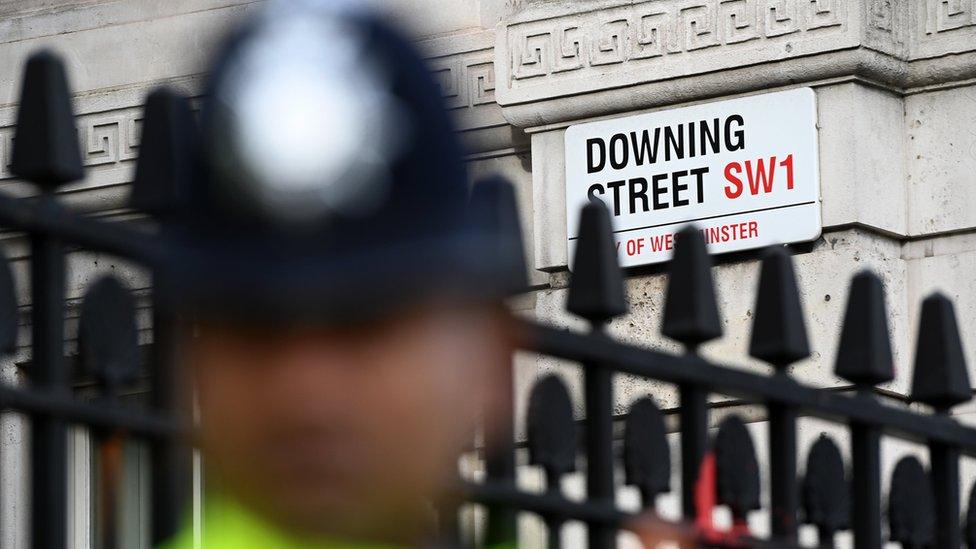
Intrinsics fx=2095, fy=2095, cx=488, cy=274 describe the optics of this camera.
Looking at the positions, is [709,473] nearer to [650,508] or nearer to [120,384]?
[650,508]

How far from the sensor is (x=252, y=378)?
133 cm

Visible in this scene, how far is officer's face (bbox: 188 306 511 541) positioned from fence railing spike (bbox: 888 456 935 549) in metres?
2.07

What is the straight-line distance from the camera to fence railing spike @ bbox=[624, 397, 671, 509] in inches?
113

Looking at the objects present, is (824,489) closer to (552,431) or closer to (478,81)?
(552,431)

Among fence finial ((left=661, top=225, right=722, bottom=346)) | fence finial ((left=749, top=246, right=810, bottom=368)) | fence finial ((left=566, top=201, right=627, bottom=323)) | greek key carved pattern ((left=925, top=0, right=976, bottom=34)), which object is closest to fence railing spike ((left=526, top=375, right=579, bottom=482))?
fence finial ((left=566, top=201, right=627, bottom=323))

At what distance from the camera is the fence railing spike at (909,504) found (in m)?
3.31

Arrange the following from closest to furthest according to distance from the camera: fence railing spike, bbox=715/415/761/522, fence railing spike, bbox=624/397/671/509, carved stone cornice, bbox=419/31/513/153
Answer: fence railing spike, bbox=624/397/671/509 < fence railing spike, bbox=715/415/761/522 < carved stone cornice, bbox=419/31/513/153

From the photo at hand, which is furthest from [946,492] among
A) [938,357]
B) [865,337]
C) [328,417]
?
[328,417]

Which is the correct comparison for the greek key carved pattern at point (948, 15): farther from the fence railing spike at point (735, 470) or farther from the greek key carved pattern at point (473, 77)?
the fence railing spike at point (735, 470)

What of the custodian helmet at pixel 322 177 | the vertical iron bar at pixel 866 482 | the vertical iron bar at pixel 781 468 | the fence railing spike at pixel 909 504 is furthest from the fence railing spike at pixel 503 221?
the fence railing spike at pixel 909 504

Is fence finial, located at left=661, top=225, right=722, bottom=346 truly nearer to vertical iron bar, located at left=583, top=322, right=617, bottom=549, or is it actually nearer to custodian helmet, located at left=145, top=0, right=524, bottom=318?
vertical iron bar, located at left=583, top=322, right=617, bottom=549

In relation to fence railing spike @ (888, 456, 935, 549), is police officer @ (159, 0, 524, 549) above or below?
above

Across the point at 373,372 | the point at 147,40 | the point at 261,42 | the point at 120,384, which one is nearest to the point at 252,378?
the point at 373,372

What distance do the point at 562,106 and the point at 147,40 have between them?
189 cm
